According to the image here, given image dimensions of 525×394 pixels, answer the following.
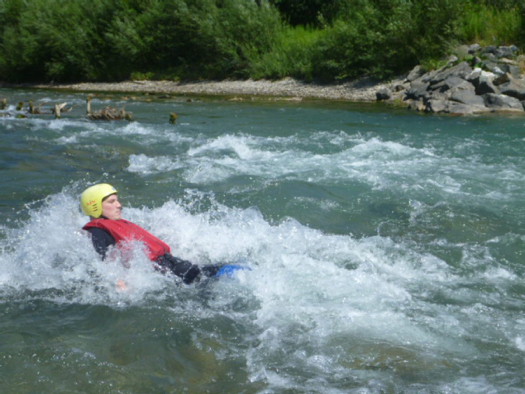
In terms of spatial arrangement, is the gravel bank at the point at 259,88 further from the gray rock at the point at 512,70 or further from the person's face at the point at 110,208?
the person's face at the point at 110,208

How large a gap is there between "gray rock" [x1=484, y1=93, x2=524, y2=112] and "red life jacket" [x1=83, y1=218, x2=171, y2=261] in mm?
14343

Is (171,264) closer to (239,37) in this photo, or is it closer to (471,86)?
(471,86)

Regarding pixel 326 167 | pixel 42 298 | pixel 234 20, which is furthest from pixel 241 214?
pixel 234 20

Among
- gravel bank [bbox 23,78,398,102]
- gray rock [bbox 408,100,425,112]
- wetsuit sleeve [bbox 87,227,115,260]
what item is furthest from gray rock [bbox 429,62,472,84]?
wetsuit sleeve [bbox 87,227,115,260]

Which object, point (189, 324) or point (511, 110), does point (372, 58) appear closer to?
point (511, 110)

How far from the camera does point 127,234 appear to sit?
5793mm

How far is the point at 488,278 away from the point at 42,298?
454cm

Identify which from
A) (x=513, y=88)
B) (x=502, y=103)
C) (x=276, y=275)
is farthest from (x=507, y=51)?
(x=276, y=275)

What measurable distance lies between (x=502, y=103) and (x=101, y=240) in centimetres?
1512

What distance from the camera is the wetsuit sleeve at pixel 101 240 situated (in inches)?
223

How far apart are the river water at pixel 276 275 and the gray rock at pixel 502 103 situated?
229 inches

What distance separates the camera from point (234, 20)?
3222 centimetres

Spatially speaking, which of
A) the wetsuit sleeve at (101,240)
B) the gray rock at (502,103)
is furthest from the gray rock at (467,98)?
the wetsuit sleeve at (101,240)

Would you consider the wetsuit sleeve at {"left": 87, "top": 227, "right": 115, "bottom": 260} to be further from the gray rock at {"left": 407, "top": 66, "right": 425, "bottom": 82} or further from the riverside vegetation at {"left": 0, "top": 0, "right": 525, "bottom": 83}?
the riverside vegetation at {"left": 0, "top": 0, "right": 525, "bottom": 83}
